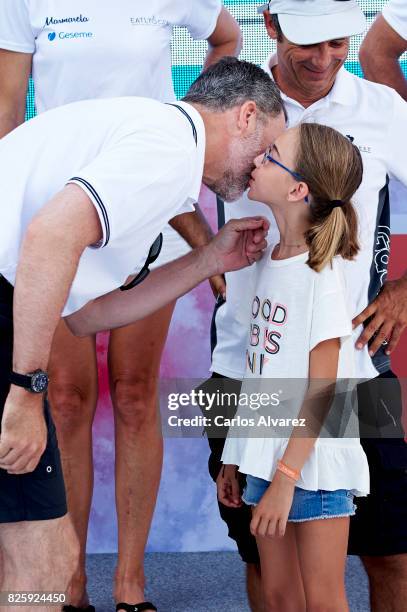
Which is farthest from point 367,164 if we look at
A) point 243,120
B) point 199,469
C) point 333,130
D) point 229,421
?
point 199,469

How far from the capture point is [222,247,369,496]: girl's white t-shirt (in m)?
2.39

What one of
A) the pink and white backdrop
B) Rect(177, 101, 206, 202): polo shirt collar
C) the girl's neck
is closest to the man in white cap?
the girl's neck

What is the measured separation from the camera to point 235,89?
94.6 inches

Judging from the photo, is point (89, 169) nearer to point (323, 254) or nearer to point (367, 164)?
point (323, 254)

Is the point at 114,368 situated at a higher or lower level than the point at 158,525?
higher

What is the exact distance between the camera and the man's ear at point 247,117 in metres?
2.38

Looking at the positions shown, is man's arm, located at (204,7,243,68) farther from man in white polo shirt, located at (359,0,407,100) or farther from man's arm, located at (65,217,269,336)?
man's arm, located at (65,217,269,336)

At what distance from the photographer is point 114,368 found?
10.5 feet

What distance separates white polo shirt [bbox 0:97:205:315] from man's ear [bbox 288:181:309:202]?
26 cm

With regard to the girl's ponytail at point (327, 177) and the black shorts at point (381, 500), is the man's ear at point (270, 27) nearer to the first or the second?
the girl's ponytail at point (327, 177)

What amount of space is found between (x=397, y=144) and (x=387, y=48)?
798 millimetres

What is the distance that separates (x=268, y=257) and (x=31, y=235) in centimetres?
68

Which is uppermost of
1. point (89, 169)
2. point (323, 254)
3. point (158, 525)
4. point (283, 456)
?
point (89, 169)

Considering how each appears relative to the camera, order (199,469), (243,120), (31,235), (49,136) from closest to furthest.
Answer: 1. (31,235)
2. (49,136)
3. (243,120)
4. (199,469)
